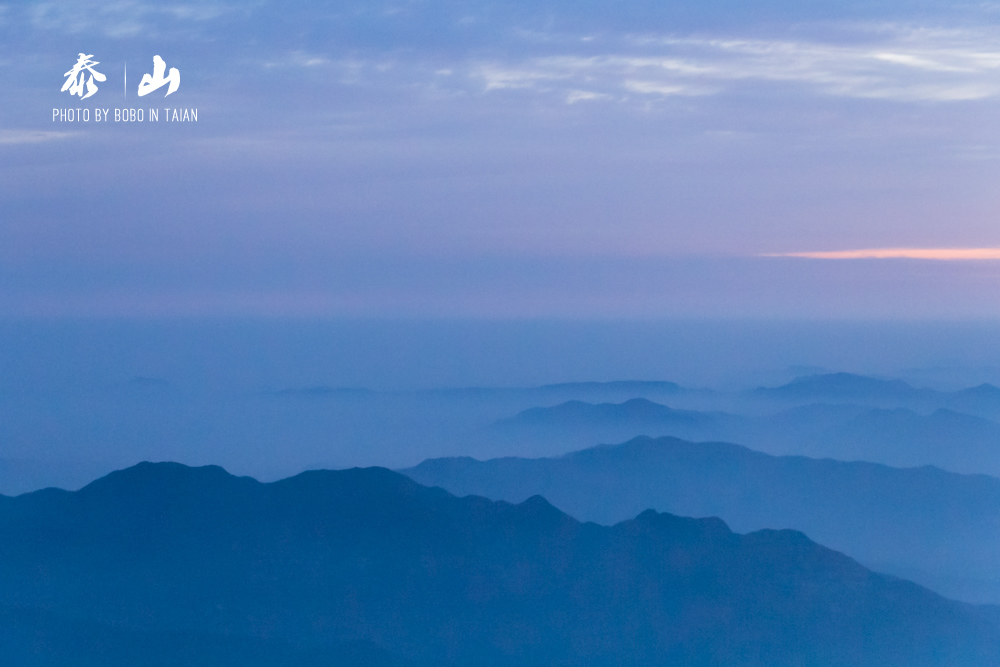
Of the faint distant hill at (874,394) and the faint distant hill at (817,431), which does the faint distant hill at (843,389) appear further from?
the faint distant hill at (817,431)

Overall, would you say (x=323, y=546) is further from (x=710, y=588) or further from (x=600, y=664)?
(x=710, y=588)

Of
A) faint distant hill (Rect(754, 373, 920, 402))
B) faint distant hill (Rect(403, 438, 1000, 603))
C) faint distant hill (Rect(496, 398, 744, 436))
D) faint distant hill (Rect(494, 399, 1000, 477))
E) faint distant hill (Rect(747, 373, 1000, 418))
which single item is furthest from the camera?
faint distant hill (Rect(754, 373, 920, 402))

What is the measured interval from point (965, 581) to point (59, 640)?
5505 centimetres

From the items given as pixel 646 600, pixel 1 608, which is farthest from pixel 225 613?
pixel 646 600

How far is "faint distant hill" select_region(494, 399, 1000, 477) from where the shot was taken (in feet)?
308

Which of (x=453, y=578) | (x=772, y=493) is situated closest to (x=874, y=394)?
(x=772, y=493)

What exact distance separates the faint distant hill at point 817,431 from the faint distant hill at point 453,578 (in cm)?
4536

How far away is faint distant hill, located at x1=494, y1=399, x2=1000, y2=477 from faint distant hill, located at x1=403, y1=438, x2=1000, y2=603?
54.5 feet

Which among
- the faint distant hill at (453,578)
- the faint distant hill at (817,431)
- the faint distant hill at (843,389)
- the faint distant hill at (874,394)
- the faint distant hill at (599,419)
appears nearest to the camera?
the faint distant hill at (453,578)

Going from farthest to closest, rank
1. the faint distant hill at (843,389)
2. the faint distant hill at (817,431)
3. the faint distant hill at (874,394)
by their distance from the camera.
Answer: the faint distant hill at (843,389) < the faint distant hill at (874,394) < the faint distant hill at (817,431)

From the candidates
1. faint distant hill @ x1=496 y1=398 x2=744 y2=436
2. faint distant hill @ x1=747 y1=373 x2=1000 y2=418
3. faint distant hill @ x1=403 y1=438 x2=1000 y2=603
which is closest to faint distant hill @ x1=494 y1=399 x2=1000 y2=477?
faint distant hill @ x1=496 y1=398 x2=744 y2=436

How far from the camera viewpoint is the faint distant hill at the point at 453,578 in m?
39.8

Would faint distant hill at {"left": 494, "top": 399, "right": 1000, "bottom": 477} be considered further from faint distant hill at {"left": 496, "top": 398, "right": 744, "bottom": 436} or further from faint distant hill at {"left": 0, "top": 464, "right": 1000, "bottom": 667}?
faint distant hill at {"left": 0, "top": 464, "right": 1000, "bottom": 667}

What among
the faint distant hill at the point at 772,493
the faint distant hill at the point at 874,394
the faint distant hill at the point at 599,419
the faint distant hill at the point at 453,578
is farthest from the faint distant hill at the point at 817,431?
the faint distant hill at the point at 453,578
